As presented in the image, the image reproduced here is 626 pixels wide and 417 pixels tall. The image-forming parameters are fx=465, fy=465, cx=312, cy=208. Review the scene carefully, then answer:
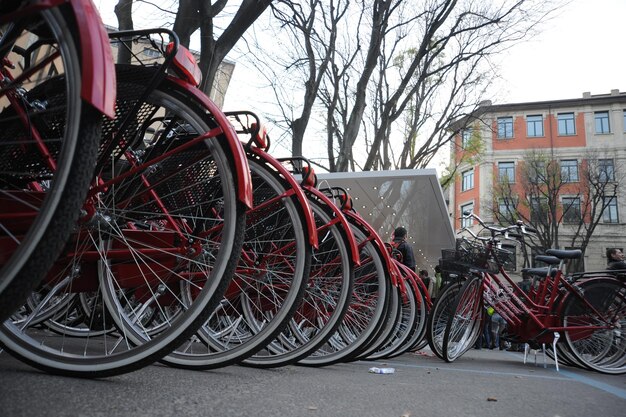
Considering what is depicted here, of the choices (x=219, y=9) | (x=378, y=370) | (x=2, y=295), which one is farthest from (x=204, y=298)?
(x=219, y=9)

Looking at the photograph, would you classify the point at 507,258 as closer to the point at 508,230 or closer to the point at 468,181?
the point at 508,230

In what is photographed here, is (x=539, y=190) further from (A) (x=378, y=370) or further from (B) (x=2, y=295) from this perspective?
(B) (x=2, y=295)

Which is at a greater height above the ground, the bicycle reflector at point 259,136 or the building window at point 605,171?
the building window at point 605,171

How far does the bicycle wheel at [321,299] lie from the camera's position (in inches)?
109

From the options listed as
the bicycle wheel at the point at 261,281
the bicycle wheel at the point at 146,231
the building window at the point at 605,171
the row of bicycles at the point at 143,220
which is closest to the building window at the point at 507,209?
the building window at the point at 605,171

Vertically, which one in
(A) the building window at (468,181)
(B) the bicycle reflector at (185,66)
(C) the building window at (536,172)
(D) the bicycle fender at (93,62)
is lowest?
(D) the bicycle fender at (93,62)

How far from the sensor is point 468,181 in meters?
39.2

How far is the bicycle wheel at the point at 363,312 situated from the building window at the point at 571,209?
24.8m

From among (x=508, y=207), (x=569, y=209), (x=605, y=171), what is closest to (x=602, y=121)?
(x=569, y=209)

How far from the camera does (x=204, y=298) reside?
1709 millimetres

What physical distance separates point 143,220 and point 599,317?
439cm

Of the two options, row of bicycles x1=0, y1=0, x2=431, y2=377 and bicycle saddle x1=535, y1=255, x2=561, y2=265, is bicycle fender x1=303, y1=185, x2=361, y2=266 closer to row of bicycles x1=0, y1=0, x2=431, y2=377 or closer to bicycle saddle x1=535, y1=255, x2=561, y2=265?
row of bicycles x1=0, y1=0, x2=431, y2=377

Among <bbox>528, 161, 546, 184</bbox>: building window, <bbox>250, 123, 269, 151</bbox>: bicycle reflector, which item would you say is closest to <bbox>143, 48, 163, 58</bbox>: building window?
<bbox>250, 123, 269, 151</bbox>: bicycle reflector

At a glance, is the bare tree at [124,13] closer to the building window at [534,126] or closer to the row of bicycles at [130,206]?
the row of bicycles at [130,206]
